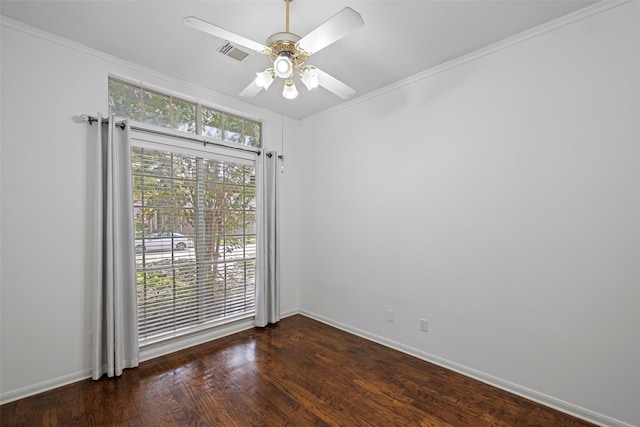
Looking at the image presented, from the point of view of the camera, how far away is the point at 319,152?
4176 mm

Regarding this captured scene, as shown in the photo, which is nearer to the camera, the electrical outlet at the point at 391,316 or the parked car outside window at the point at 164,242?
the parked car outside window at the point at 164,242

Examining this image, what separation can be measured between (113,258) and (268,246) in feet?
5.70

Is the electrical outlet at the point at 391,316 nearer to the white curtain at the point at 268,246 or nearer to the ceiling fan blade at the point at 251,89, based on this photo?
the white curtain at the point at 268,246

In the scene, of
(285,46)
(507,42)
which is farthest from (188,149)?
(507,42)

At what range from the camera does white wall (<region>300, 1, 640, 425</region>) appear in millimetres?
Answer: 2021

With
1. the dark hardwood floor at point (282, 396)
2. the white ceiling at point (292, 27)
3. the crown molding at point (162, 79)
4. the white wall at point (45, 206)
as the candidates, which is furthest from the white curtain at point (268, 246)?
the white wall at point (45, 206)

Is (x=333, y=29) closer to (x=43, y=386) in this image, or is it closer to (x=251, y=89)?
(x=251, y=89)

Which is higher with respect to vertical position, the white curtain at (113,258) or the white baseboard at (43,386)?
the white curtain at (113,258)

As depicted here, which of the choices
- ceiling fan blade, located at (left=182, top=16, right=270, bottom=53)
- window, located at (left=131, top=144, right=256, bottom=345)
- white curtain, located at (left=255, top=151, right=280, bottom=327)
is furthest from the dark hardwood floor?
ceiling fan blade, located at (left=182, top=16, right=270, bottom=53)

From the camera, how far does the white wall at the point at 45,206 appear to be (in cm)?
228

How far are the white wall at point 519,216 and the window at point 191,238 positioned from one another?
1.45 meters

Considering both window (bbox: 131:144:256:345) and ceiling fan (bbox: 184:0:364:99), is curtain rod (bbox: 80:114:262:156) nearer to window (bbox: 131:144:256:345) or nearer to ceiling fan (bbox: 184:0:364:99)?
window (bbox: 131:144:256:345)

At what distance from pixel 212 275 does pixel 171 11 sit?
8.45ft

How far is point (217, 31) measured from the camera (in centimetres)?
171
